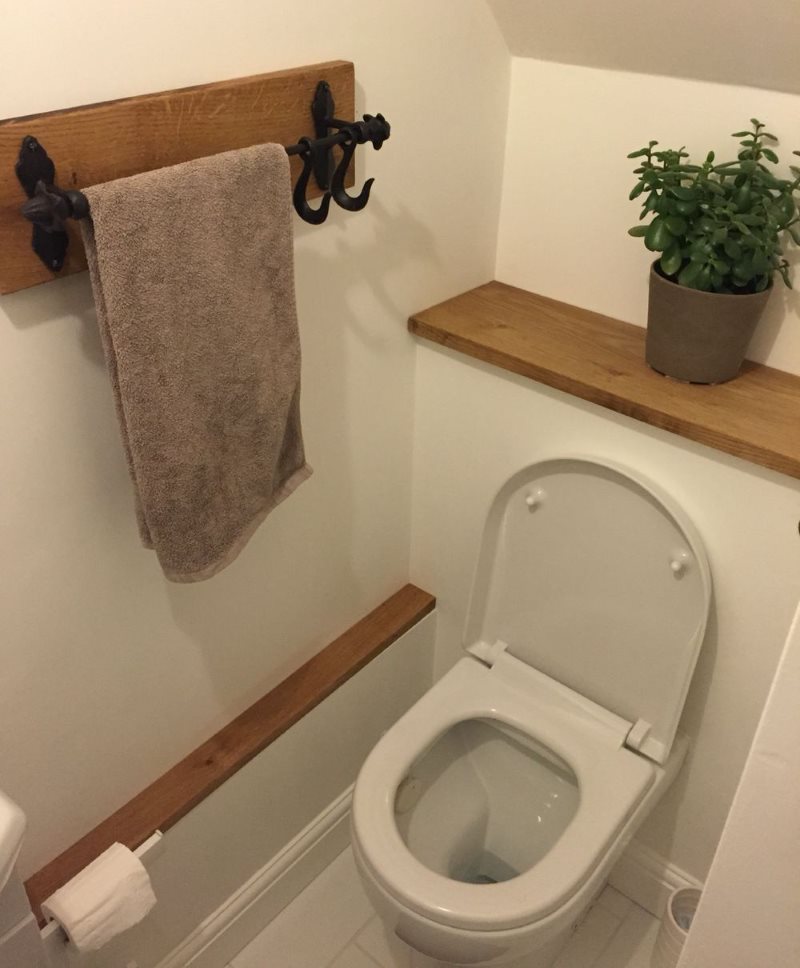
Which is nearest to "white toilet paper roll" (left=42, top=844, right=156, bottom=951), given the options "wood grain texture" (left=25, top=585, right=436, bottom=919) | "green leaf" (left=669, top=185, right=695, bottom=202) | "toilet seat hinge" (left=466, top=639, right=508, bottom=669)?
"wood grain texture" (left=25, top=585, right=436, bottom=919)

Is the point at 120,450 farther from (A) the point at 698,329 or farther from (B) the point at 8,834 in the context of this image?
(A) the point at 698,329

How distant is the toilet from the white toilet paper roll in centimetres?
30

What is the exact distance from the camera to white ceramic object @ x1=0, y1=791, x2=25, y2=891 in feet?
2.07

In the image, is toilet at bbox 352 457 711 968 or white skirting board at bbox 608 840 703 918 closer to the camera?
toilet at bbox 352 457 711 968

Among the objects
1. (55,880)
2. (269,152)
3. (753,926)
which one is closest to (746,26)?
(269,152)

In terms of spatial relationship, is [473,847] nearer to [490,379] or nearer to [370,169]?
[490,379]

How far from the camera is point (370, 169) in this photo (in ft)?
3.93

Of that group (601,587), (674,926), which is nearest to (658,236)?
(601,587)

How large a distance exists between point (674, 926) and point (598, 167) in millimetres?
1231

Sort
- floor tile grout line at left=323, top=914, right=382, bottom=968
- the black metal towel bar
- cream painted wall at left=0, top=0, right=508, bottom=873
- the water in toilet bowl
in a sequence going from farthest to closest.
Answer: floor tile grout line at left=323, top=914, right=382, bottom=968
the water in toilet bowl
cream painted wall at left=0, top=0, right=508, bottom=873
the black metal towel bar

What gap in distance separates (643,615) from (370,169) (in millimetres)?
765

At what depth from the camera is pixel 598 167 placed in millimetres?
1315

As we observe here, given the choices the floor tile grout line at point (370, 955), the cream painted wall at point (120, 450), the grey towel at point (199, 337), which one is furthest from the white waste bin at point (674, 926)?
the grey towel at point (199, 337)

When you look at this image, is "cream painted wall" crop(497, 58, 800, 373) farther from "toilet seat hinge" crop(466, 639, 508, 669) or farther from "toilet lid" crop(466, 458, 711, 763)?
"toilet seat hinge" crop(466, 639, 508, 669)
